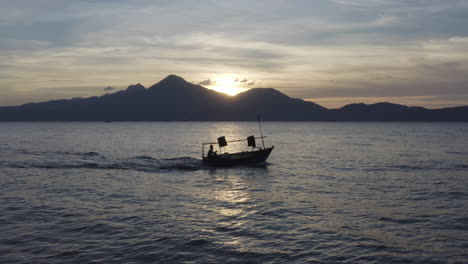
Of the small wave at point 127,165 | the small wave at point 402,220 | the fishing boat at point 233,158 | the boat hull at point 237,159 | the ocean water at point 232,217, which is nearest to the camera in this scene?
the ocean water at point 232,217

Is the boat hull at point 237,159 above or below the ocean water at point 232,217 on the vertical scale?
above

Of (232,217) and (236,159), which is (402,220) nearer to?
(232,217)

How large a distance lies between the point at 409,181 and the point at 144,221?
3152cm

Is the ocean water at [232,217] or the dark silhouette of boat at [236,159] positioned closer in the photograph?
the ocean water at [232,217]

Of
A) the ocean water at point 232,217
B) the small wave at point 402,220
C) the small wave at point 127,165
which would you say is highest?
the small wave at point 127,165

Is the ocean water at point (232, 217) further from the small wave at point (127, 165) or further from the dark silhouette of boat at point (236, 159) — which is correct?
the dark silhouette of boat at point (236, 159)

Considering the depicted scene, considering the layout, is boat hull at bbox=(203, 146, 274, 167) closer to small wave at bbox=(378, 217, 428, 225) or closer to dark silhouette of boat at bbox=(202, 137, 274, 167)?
dark silhouette of boat at bbox=(202, 137, 274, 167)

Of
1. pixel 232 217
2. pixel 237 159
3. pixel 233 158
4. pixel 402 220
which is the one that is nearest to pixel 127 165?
pixel 233 158

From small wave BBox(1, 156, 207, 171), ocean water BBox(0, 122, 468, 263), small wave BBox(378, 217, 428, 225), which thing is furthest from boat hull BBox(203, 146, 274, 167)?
small wave BBox(378, 217, 428, 225)

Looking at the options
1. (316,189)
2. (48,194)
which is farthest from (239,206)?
(48,194)

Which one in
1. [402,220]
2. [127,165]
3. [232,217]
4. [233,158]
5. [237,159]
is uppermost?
[233,158]

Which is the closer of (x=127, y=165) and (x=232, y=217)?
(x=232, y=217)

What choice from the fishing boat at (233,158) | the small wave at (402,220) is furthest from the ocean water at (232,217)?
the fishing boat at (233,158)

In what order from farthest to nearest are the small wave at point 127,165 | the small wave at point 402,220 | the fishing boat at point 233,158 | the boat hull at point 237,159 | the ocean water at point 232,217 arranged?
the boat hull at point 237,159 → the fishing boat at point 233,158 → the small wave at point 127,165 → the small wave at point 402,220 → the ocean water at point 232,217
